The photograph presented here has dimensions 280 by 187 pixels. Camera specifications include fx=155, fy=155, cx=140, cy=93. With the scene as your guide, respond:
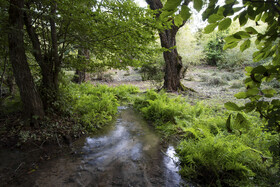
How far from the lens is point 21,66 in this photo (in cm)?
364

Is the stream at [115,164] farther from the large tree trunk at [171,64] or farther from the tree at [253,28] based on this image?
the large tree trunk at [171,64]

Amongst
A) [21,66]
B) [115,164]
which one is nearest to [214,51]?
[115,164]

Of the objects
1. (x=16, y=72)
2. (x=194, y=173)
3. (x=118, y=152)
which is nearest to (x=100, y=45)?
(x=16, y=72)

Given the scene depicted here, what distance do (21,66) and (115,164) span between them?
3128 mm

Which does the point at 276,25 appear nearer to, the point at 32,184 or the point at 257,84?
the point at 257,84

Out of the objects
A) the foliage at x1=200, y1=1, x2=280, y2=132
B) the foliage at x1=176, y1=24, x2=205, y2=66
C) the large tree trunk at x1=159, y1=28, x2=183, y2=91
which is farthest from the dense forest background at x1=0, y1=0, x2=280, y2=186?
the foliage at x1=176, y1=24, x2=205, y2=66

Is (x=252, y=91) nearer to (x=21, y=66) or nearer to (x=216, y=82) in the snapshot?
(x=21, y=66)

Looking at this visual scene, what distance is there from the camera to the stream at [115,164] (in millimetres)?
2766

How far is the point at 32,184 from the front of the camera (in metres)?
2.60

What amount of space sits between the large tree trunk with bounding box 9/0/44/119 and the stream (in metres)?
1.41

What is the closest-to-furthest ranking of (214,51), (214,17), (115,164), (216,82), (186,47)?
(214,17)
(115,164)
(216,82)
(186,47)
(214,51)

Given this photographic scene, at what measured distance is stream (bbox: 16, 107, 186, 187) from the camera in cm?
277

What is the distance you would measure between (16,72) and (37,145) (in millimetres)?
1768

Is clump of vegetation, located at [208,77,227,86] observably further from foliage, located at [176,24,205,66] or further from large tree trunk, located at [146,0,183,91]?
large tree trunk, located at [146,0,183,91]
